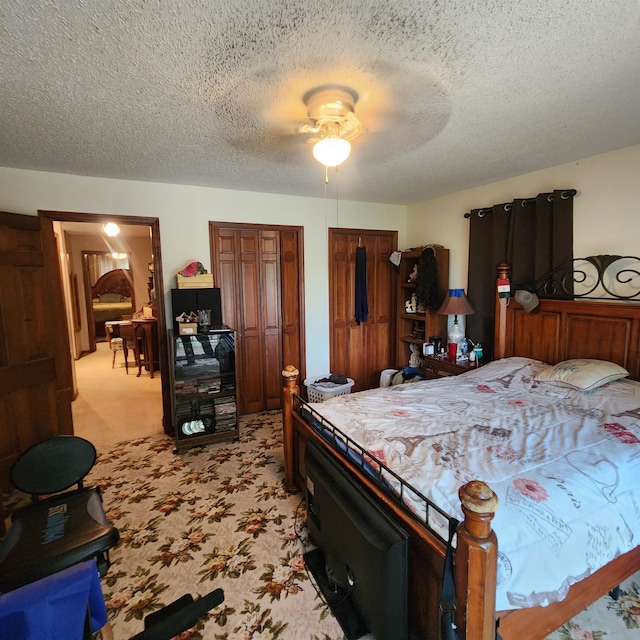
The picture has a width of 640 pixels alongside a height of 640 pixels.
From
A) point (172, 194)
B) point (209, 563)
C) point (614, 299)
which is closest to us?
point (209, 563)

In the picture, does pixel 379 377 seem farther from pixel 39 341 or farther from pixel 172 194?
pixel 39 341

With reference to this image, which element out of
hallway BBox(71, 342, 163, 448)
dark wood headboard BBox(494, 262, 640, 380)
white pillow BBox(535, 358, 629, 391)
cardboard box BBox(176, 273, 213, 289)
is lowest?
hallway BBox(71, 342, 163, 448)

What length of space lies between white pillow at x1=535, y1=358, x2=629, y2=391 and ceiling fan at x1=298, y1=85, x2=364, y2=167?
2203 millimetres

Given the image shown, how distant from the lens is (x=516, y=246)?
3271mm

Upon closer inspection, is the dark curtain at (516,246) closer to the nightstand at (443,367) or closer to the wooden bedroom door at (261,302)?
the nightstand at (443,367)

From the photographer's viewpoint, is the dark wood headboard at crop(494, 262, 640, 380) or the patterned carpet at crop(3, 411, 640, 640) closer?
the patterned carpet at crop(3, 411, 640, 640)

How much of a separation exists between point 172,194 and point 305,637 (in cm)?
357

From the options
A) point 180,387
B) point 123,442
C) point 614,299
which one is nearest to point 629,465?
point 614,299

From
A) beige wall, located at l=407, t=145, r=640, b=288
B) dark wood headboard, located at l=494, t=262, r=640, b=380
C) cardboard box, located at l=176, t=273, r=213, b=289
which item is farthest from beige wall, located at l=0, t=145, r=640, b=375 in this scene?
dark wood headboard, located at l=494, t=262, r=640, b=380

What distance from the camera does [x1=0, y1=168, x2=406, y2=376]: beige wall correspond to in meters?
3.00

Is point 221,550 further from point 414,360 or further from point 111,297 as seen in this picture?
point 111,297

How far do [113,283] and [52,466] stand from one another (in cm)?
836

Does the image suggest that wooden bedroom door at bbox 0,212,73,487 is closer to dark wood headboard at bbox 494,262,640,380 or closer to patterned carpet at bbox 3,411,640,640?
patterned carpet at bbox 3,411,640,640

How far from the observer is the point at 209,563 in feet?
6.49
